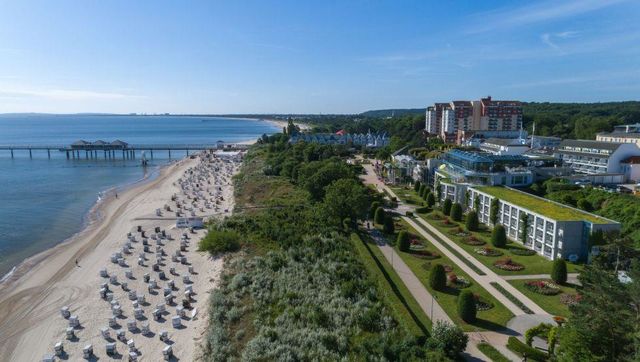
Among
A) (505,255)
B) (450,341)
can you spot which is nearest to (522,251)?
(505,255)

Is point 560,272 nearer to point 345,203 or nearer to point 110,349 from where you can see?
point 345,203

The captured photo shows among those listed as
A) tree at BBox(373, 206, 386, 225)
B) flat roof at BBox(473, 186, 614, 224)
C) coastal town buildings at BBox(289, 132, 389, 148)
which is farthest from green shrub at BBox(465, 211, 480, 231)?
coastal town buildings at BBox(289, 132, 389, 148)

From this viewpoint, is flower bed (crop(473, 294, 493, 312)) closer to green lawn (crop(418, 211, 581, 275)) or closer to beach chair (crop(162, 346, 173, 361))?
green lawn (crop(418, 211, 581, 275))

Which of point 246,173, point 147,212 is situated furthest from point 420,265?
point 246,173

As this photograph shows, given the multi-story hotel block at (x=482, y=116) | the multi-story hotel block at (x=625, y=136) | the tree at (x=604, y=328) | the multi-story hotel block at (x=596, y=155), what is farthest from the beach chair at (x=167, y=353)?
the multi-story hotel block at (x=482, y=116)

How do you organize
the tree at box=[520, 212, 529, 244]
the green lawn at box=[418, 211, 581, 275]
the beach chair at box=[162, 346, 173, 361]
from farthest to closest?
the tree at box=[520, 212, 529, 244] → the green lawn at box=[418, 211, 581, 275] → the beach chair at box=[162, 346, 173, 361]
